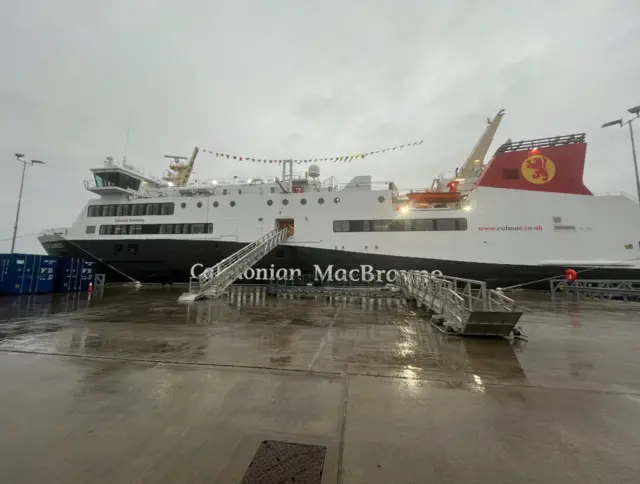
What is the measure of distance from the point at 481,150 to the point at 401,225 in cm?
949

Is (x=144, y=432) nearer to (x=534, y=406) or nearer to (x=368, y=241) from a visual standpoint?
(x=534, y=406)

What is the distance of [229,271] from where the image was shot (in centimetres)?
1593

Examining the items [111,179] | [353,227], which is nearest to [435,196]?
[353,227]

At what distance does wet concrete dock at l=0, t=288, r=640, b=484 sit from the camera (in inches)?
90.4

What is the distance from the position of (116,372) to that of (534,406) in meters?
5.41

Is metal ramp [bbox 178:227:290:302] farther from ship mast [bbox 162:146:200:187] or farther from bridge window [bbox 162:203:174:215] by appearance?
ship mast [bbox 162:146:200:187]

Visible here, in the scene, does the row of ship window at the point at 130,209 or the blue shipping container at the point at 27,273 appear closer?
the blue shipping container at the point at 27,273

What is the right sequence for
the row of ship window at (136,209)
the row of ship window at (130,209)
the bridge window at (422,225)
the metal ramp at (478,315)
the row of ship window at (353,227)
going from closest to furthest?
the metal ramp at (478,315) → the row of ship window at (353,227) → the bridge window at (422,225) → the row of ship window at (136,209) → the row of ship window at (130,209)

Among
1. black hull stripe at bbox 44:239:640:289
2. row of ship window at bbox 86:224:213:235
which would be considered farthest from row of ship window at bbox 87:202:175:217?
black hull stripe at bbox 44:239:640:289

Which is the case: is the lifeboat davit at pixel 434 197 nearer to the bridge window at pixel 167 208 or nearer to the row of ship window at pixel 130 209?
the bridge window at pixel 167 208

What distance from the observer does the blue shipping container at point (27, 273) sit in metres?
14.1

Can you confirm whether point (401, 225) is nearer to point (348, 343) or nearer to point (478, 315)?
point (478, 315)

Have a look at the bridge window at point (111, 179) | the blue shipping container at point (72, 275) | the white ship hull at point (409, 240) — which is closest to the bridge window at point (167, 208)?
the white ship hull at point (409, 240)

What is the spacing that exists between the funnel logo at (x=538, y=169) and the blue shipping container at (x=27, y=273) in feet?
88.4
